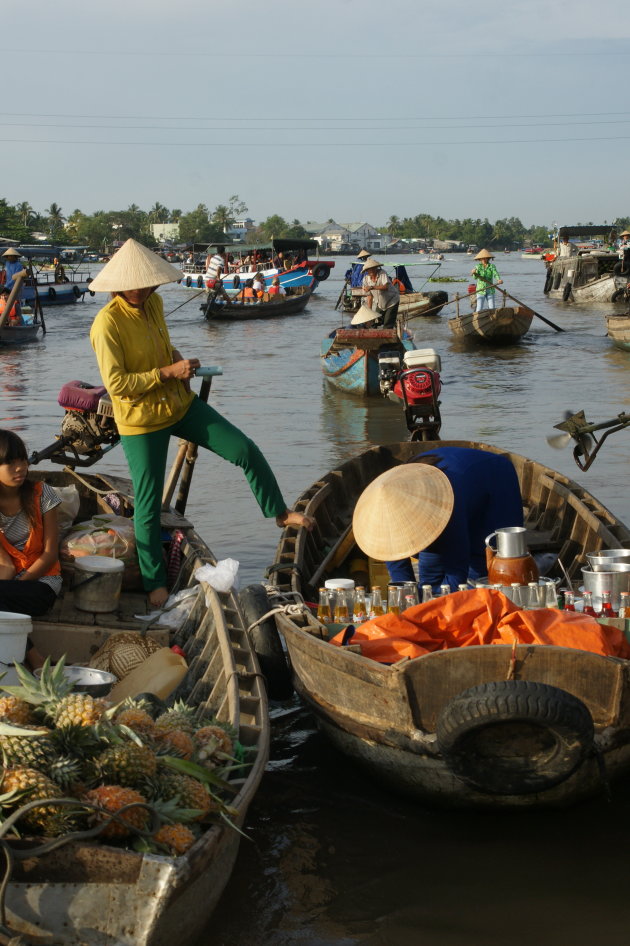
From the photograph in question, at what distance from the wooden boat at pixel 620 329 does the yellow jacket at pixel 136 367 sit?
17520 millimetres

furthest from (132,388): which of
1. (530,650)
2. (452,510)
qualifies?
(530,650)

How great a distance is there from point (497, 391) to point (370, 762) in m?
14.4

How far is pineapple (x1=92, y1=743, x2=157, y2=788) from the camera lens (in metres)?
2.80

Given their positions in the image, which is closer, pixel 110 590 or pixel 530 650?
pixel 530 650

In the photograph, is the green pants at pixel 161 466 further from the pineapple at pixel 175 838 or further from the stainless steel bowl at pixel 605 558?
the pineapple at pixel 175 838

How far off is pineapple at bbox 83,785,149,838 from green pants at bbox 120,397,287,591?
7.95 feet

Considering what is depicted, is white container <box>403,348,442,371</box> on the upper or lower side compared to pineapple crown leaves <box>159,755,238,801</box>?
upper

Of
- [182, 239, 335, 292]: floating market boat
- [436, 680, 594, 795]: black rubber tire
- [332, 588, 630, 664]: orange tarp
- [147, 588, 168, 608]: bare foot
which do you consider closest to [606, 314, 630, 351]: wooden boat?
[182, 239, 335, 292]: floating market boat

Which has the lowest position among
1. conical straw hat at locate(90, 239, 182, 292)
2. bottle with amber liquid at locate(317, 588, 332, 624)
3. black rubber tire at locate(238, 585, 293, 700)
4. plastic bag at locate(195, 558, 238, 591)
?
black rubber tire at locate(238, 585, 293, 700)

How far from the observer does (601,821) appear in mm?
4086

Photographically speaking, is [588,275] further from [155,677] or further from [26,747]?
[26,747]

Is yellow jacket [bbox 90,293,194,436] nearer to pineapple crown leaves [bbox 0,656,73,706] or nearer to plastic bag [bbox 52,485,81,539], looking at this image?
plastic bag [bbox 52,485,81,539]

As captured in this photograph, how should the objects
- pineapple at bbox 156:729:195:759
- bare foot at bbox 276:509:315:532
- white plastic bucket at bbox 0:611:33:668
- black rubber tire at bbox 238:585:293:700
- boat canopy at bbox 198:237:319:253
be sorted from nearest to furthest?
pineapple at bbox 156:729:195:759
white plastic bucket at bbox 0:611:33:668
black rubber tire at bbox 238:585:293:700
bare foot at bbox 276:509:315:532
boat canopy at bbox 198:237:319:253

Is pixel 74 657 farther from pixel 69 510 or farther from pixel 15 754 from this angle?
pixel 15 754
